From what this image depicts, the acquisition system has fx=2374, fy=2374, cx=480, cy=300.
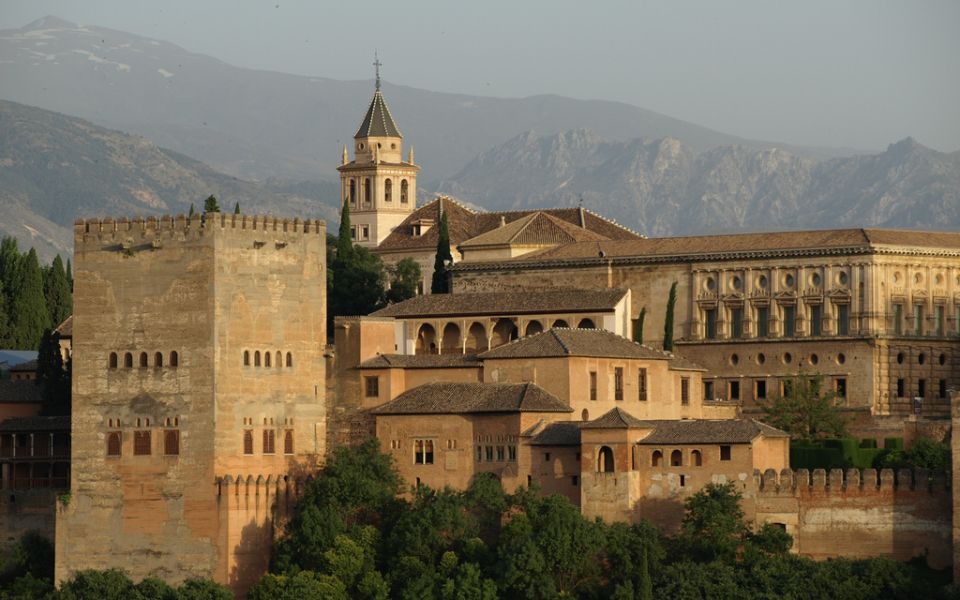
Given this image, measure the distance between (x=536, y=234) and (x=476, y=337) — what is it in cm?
1199

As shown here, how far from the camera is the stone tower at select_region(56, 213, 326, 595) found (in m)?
71.3

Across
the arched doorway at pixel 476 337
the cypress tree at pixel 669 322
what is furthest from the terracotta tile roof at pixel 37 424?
the cypress tree at pixel 669 322

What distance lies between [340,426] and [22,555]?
11364 millimetres

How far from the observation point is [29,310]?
346ft

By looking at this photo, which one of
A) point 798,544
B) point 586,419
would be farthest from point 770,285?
point 798,544

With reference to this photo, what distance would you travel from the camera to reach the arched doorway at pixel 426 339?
8412cm

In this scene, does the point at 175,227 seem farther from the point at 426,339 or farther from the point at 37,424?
the point at 426,339

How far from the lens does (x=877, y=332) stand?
86375 mm

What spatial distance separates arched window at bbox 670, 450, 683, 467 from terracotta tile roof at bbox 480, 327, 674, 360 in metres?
7.18

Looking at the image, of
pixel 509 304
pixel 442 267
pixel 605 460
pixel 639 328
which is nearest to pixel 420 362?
pixel 509 304

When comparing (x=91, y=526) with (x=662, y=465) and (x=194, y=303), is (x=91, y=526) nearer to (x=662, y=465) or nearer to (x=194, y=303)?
(x=194, y=303)

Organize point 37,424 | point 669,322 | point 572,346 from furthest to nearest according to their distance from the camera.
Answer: point 669,322
point 37,424
point 572,346

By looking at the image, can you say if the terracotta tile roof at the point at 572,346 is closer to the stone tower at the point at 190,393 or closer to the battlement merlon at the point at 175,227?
the stone tower at the point at 190,393

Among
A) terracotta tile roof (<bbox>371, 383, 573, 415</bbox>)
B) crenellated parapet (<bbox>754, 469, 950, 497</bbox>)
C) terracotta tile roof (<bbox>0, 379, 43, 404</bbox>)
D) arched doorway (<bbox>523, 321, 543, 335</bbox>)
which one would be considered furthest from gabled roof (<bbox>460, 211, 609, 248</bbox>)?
crenellated parapet (<bbox>754, 469, 950, 497</bbox>)
